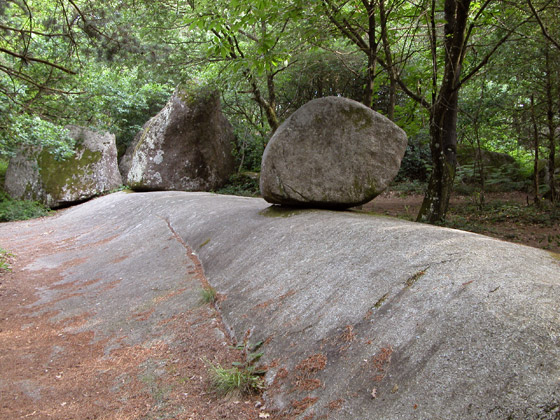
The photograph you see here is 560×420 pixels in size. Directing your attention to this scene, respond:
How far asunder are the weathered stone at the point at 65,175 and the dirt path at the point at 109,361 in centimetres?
931

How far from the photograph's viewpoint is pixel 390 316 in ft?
9.02

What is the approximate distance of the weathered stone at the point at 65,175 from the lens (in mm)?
13875

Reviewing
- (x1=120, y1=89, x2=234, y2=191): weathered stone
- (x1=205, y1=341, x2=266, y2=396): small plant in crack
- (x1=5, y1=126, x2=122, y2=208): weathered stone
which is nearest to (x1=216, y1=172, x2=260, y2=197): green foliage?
(x1=120, y1=89, x2=234, y2=191): weathered stone

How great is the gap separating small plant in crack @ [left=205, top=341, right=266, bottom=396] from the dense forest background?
4.37m

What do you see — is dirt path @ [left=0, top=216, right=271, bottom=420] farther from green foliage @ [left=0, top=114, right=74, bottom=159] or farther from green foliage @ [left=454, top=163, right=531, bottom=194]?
green foliage @ [left=454, top=163, right=531, bottom=194]

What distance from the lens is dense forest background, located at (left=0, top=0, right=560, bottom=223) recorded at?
6.10m

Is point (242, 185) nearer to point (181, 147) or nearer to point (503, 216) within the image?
point (181, 147)

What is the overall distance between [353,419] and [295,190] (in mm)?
3943

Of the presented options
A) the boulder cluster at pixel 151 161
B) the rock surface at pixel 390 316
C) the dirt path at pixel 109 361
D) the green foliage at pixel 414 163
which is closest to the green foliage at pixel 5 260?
the dirt path at pixel 109 361

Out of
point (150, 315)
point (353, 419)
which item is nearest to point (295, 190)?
point (150, 315)

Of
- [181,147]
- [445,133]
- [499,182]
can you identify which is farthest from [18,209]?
[499,182]

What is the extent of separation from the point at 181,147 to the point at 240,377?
12.1m

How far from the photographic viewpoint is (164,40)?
10.1m

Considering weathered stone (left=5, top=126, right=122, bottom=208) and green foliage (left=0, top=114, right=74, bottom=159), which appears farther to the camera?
weathered stone (left=5, top=126, right=122, bottom=208)
